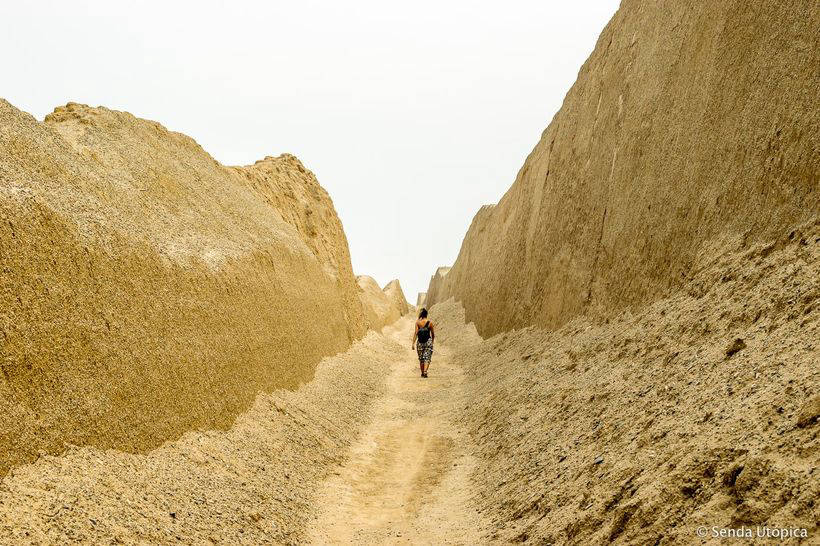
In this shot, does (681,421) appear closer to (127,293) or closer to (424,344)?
(127,293)

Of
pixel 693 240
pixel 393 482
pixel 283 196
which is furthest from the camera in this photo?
pixel 283 196

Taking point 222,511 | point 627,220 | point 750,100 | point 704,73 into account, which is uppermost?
point 704,73

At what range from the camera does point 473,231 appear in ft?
115

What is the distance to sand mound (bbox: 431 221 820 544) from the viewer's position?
337 centimetres

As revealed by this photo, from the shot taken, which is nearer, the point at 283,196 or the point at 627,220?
the point at 627,220

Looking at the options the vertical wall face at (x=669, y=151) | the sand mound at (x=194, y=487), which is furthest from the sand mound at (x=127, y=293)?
the vertical wall face at (x=669, y=151)

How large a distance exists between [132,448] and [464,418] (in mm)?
5926

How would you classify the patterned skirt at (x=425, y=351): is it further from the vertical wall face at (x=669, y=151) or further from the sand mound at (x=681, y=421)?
the sand mound at (x=681, y=421)

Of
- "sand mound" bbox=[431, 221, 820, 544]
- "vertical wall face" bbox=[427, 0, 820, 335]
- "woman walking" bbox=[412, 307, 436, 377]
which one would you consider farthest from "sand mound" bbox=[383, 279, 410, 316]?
"sand mound" bbox=[431, 221, 820, 544]

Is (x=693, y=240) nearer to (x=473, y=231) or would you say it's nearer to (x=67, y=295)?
(x=67, y=295)

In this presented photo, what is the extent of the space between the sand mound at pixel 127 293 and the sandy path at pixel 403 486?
162 cm

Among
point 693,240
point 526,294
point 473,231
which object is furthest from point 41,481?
point 473,231

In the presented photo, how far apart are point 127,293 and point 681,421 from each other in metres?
5.42

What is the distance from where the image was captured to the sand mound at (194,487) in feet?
12.8
